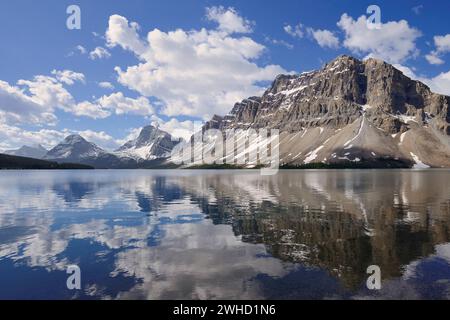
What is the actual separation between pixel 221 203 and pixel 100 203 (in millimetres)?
23728

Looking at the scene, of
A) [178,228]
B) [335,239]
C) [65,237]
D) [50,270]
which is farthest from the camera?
[178,228]

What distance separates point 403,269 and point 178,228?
25.9m

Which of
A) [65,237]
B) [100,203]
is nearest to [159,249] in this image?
[65,237]

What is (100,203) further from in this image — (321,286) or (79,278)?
(321,286)

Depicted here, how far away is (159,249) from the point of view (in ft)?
111

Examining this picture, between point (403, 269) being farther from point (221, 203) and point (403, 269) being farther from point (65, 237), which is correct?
point (221, 203)

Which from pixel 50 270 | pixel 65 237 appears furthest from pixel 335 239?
pixel 65 237
